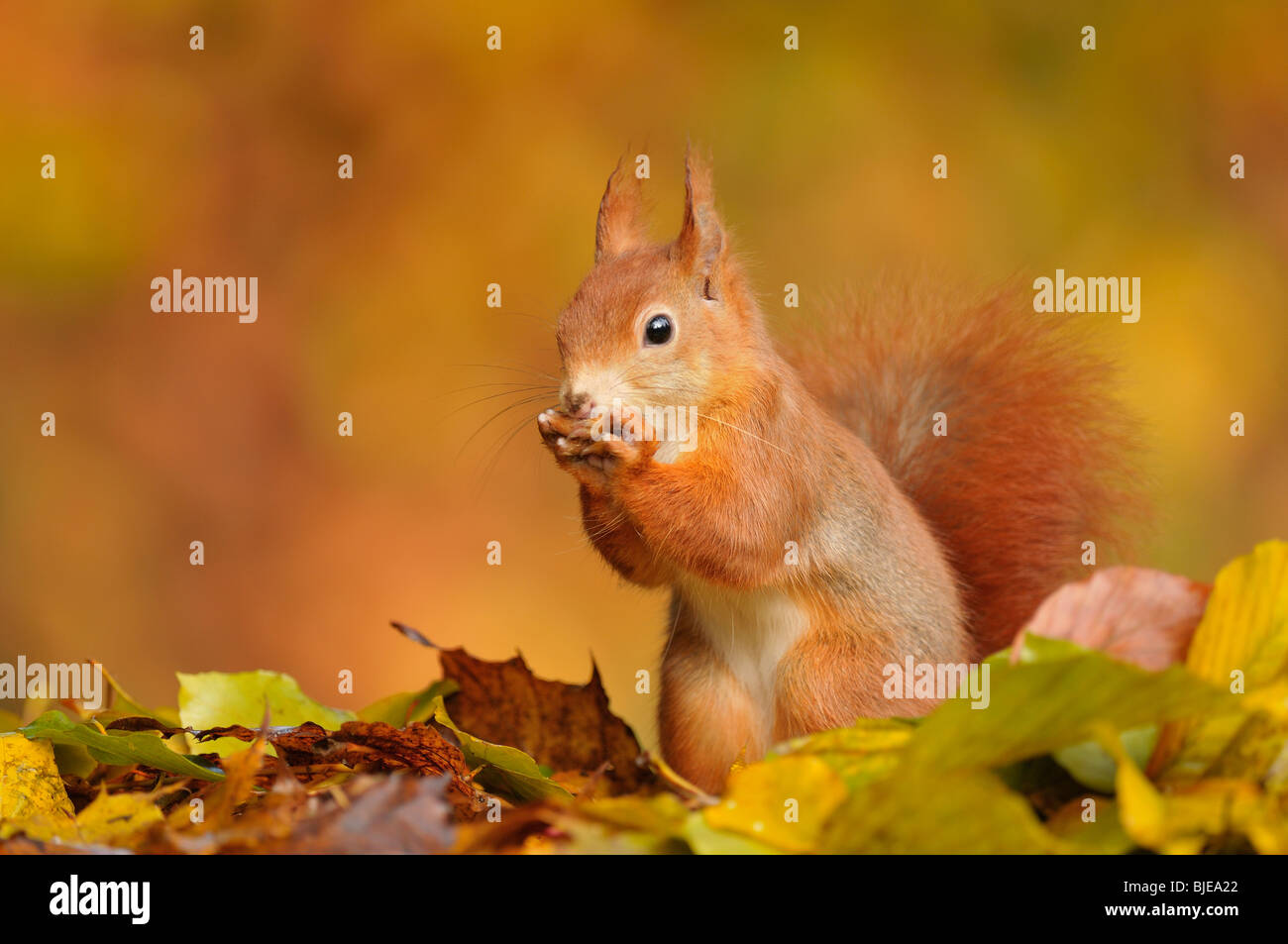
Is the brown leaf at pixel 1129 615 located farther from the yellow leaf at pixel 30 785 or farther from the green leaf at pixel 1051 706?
the yellow leaf at pixel 30 785

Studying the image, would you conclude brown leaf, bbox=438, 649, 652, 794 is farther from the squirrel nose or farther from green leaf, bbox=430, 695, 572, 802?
the squirrel nose

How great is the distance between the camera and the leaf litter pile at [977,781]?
0.41 meters

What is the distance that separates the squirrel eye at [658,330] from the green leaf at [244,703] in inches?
14.8

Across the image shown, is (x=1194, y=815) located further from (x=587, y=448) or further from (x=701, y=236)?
(x=701, y=236)

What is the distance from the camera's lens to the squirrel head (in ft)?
3.14

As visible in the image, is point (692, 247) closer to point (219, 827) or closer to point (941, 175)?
point (219, 827)

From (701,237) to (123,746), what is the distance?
0.60 metres

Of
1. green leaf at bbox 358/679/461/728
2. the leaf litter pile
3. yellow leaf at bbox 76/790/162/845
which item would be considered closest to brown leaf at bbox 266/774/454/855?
the leaf litter pile

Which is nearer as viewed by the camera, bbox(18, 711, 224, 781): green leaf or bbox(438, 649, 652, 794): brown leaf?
bbox(18, 711, 224, 781): green leaf

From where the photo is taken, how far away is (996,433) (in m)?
1.18

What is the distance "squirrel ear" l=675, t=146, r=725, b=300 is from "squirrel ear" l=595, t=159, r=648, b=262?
0.10 meters

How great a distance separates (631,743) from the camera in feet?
2.51

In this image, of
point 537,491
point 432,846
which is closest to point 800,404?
point 432,846
